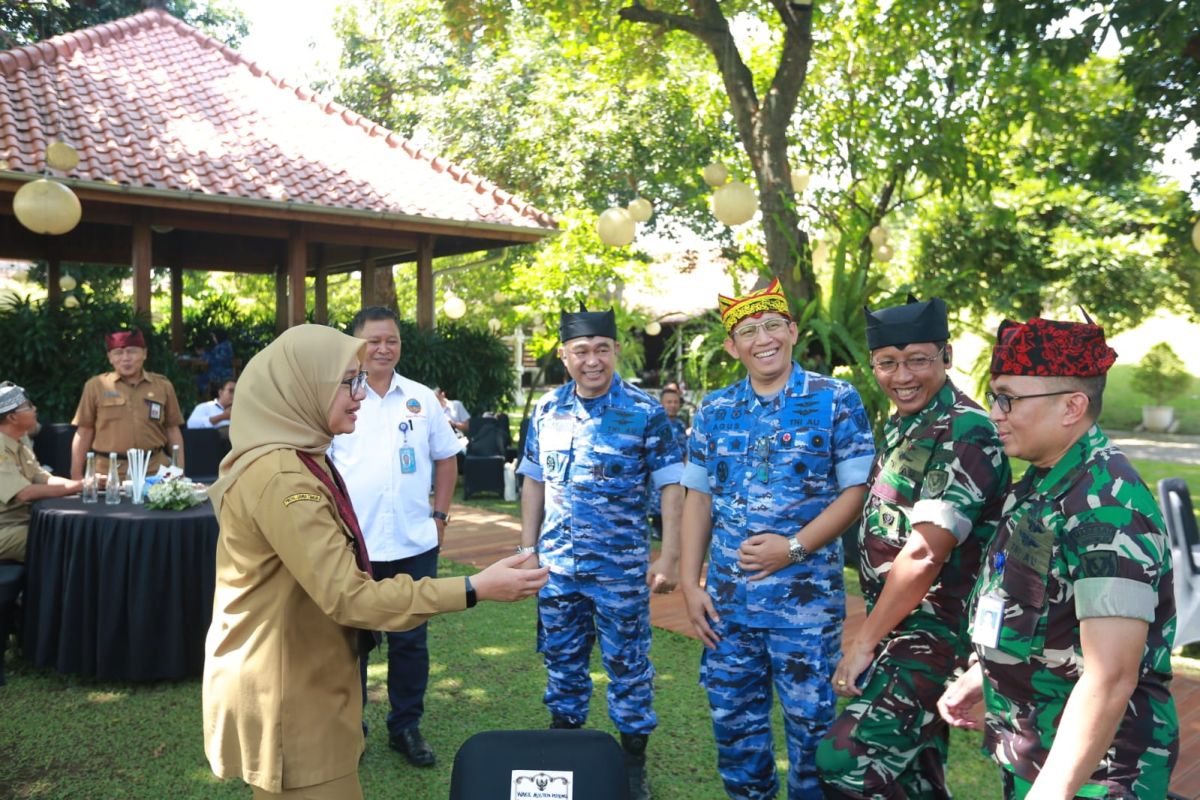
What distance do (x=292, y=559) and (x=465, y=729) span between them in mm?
2380

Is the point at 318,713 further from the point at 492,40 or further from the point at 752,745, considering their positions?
the point at 492,40

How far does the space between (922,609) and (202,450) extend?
27.2 ft

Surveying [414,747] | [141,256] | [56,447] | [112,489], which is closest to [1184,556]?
[414,747]

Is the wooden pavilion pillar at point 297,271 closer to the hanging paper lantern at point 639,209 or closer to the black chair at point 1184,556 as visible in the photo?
the hanging paper lantern at point 639,209

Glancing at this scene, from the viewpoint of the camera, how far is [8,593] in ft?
15.6

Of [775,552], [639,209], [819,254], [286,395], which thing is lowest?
[775,552]

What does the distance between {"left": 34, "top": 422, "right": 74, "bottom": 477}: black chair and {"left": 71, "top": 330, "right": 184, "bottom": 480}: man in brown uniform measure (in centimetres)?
263

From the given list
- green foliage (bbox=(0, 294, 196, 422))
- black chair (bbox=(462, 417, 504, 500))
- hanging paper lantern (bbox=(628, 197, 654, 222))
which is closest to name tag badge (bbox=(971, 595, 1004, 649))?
black chair (bbox=(462, 417, 504, 500))

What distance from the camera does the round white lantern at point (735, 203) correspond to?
8969 mm

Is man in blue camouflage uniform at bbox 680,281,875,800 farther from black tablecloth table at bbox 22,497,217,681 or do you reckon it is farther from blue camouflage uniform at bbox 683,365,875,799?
black tablecloth table at bbox 22,497,217,681

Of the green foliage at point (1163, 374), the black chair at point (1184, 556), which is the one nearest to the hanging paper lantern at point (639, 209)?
the black chair at point (1184, 556)

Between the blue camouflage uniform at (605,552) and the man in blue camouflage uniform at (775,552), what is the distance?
19.0 inches

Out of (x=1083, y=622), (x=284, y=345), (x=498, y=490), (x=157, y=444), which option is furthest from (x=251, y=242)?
(x=1083, y=622)

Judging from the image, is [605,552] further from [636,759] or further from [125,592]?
[125,592]
